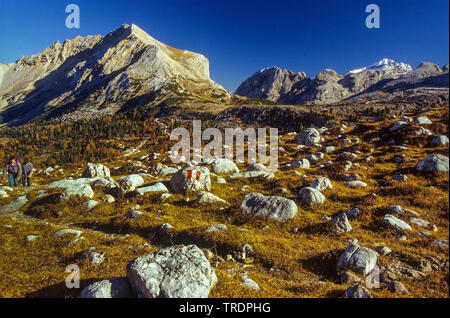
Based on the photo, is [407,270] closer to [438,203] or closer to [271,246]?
[438,203]

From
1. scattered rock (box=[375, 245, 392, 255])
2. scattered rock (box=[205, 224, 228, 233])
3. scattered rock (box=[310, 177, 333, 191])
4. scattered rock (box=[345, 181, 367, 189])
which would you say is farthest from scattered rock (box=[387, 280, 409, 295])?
scattered rock (box=[345, 181, 367, 189])

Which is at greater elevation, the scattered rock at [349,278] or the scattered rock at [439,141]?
the scattered rock at [439,141]

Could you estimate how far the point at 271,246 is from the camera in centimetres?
1091

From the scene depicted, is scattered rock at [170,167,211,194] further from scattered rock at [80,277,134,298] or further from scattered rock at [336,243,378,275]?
scattered rock at [336,243,378,275]

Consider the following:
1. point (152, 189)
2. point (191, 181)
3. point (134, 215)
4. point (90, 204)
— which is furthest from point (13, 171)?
point (191, 181)

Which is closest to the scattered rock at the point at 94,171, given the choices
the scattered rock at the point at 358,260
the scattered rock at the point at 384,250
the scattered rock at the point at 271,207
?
the scattered rock at the point at 271,207

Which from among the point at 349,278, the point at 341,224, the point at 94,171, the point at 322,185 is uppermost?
the point at 322,185

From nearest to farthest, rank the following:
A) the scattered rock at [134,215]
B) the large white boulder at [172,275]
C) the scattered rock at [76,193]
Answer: the large white boulder at [172,275], the scattered rock at [134,215], the scattered rock at [76,193]

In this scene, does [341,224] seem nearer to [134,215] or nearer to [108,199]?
[134,215]

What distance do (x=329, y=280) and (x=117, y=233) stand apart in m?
12.0

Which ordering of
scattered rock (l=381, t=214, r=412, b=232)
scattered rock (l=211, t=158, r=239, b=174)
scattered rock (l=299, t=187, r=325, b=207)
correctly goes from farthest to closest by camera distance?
scattered rock (l=211, t=158, r=239, b=174), scattered rock (l=299, t=187, r=325, b=207), scattered rock (l=381, t=214, r=412, b=232)

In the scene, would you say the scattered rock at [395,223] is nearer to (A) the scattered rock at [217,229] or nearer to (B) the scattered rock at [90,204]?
(A) the scattered rock at [217,229]

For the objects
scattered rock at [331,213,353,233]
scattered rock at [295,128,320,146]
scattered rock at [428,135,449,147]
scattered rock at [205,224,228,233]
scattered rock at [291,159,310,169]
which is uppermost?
scattered rock at [295,128,320,146]
